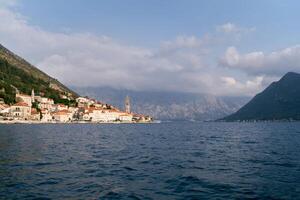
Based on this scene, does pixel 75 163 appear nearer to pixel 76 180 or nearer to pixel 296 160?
pixel 76 180

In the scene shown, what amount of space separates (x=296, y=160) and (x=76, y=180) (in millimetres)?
26676

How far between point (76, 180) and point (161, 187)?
7176 millimetres

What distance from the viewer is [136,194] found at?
24.6m

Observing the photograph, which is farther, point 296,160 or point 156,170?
point 296,160

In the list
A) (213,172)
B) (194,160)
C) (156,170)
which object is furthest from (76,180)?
(194,160)

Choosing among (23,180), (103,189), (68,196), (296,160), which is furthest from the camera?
(296,160)

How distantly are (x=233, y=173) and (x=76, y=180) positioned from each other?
14.2 m

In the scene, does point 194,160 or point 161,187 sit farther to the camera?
point 194,160

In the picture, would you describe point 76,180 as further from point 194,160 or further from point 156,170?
point 194,160

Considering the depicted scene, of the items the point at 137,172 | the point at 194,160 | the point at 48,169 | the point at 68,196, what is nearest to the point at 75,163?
the point at 48,169

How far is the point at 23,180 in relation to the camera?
94.8 ft

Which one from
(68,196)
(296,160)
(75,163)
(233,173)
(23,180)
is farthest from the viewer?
(296,160)

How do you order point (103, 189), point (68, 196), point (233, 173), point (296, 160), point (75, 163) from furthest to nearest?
point (296, 160), point (75, 163), point (233, 173), point (103, 189), point (68, 196)

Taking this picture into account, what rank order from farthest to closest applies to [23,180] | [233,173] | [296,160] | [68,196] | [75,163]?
[296,160]
[75,163]
[233,173]
[23,180]
[68,196]
